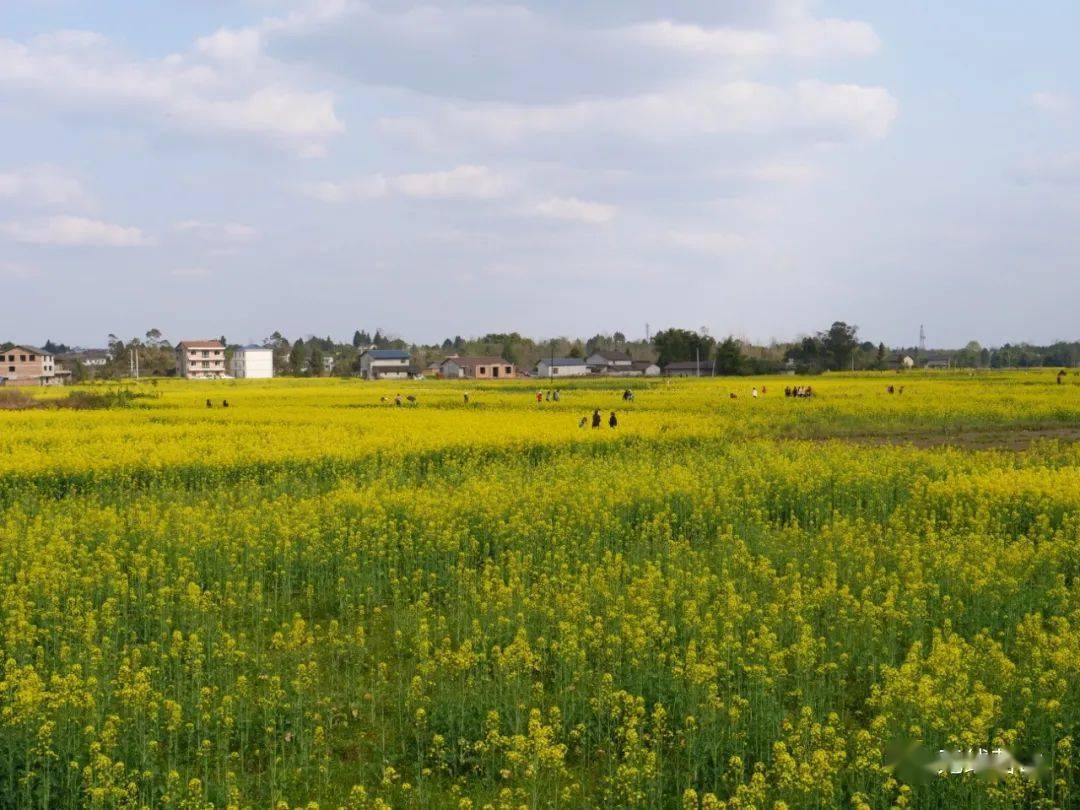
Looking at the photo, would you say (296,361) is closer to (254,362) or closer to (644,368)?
(254,362)

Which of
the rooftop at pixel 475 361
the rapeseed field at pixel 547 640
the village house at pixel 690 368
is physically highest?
the rooftop at pixel 475 361

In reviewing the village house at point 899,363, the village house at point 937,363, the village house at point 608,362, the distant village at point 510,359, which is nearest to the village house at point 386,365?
the distant village at point 510,359

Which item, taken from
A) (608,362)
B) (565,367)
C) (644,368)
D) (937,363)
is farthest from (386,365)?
(937,363)

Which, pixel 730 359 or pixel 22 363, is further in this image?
pixel 22 363

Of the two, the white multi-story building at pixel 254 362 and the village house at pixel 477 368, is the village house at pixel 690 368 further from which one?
the white multi-story building at pixel 254 362

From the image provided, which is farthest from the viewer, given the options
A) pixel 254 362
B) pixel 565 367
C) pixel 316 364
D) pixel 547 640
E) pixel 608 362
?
pixel 316 364

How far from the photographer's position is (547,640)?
29.7 ft

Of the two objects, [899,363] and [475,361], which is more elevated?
[475,361]

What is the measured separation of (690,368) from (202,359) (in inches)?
2957

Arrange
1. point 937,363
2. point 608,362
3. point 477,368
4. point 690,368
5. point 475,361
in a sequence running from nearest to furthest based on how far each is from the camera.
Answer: point 690,368
point 477,368
point 475,361
point 608,362
point 937,363

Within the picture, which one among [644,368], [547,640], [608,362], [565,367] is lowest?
[547,640]

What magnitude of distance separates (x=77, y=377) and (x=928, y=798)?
11282cm

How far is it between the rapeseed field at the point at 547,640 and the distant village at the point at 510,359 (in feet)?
281

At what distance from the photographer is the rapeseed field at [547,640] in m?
6.29
